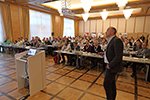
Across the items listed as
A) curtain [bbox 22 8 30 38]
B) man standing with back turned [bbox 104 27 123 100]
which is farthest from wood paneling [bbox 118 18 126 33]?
man standing with back turned [bbox 104 27 123 100]

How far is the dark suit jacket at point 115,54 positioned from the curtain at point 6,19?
30.2 ft

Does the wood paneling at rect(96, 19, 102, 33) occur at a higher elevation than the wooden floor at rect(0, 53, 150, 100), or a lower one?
higher

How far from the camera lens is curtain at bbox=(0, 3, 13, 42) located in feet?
→ 27.5

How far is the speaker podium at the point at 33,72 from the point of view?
286 cm

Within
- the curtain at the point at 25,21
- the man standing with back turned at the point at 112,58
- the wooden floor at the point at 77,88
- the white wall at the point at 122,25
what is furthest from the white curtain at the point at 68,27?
the man standing with back turned at the point at 112,58

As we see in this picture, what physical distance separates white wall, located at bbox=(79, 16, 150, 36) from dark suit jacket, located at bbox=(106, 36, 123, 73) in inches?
575

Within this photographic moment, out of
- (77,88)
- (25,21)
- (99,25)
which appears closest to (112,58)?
(77,88)

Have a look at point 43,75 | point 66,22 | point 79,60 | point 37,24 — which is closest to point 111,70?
point 43,75

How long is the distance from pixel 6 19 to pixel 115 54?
31.2ft

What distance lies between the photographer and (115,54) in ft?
6.79

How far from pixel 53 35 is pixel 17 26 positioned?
4.51m

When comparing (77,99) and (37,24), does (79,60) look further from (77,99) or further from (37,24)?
(37,24)

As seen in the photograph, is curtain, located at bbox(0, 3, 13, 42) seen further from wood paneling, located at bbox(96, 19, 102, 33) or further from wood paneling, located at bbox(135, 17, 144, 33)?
wood paneling, located at bbox(135, 17, 144, 33)

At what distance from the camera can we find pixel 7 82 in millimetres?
3750
